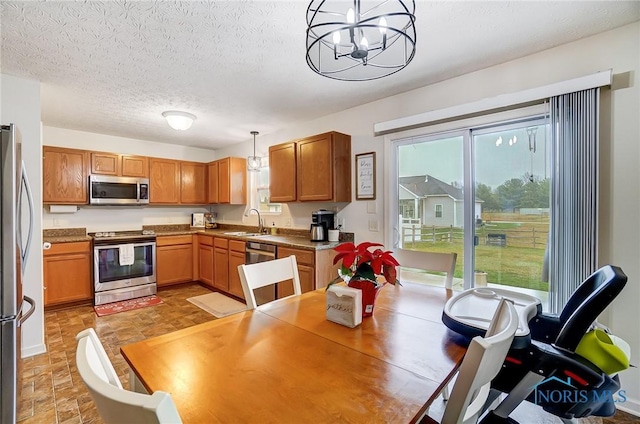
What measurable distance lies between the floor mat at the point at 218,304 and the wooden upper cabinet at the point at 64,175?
2.15 m

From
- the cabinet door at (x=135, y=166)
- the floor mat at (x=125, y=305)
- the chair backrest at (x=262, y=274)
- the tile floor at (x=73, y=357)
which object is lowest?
the tile floor at (x=73, y=357)

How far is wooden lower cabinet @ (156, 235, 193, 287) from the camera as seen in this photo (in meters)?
4.57

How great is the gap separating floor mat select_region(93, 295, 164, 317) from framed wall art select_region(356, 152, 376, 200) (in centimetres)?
312

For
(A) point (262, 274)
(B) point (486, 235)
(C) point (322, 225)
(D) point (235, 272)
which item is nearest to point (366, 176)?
(C) point (322, 225)

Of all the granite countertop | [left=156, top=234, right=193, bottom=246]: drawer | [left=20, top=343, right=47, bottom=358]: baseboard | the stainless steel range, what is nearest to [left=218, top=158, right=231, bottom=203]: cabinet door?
the granite countertop

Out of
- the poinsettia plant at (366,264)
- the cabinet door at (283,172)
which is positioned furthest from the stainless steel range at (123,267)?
the poinsettia plant at (366,264)

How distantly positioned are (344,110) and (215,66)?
5.30 feet

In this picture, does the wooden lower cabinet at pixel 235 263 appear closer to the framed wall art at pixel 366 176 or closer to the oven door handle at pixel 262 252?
the oven door handle at pixel 262 252

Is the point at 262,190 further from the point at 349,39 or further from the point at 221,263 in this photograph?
the point at 349,39

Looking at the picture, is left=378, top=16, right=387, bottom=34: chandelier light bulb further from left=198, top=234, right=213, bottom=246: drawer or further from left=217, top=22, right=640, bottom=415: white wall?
left=198, top=234, right=213, bottom=246: drawer

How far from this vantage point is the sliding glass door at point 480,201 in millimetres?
2340

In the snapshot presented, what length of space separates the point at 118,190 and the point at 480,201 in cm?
481

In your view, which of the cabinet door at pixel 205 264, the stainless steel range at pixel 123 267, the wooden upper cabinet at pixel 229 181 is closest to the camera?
the stainless steel range at pixel 123 267

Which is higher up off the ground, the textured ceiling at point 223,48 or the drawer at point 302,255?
the textured ceiling at point 223,48
